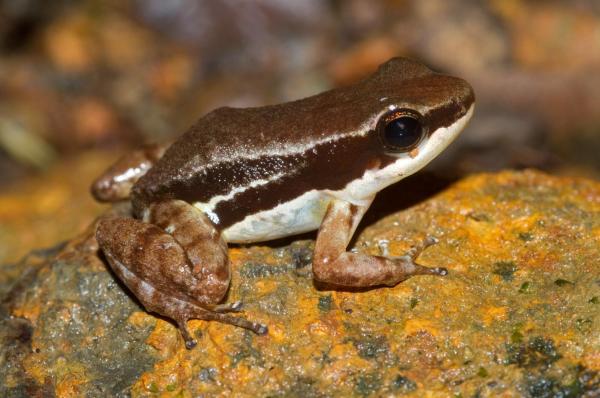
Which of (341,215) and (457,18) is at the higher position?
(341,215)

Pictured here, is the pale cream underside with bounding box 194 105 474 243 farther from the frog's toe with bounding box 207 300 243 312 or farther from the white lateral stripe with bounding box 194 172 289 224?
the frog's toe with bounding box 207 300 243 312

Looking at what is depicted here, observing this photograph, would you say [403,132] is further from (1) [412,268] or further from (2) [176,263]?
(2) [176,263]

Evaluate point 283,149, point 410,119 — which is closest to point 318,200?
point 283,149

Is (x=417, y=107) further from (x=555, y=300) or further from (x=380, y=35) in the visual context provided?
(x=380, y=35)

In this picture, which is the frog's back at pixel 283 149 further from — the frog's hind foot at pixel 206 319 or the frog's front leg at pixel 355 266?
the frog's hind foot at pixel 206 319

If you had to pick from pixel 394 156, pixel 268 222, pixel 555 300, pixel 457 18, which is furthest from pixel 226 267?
pixel 457 18

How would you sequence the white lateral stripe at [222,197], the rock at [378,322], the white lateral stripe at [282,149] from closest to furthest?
the rock at [378,322] < the white lateral stripe at [282,149] < the white lateral stripe at [222,197]

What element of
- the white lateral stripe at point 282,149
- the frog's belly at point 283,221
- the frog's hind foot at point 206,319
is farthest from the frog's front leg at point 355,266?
the white lateral stripe at point 282,149
